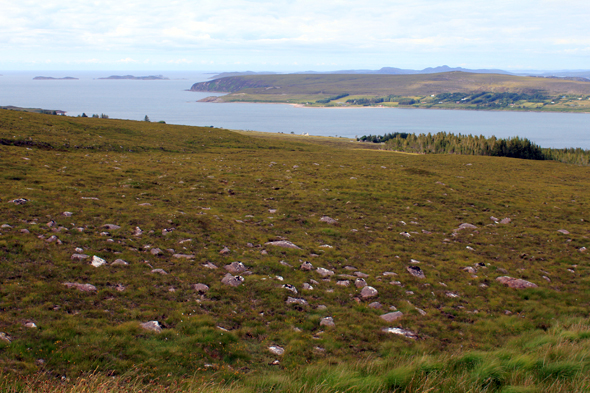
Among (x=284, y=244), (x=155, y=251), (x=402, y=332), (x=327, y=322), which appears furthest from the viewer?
(x=284, y=244)

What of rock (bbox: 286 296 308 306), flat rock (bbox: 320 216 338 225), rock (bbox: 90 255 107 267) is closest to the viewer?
rock (bbox: 286 296 308 306)

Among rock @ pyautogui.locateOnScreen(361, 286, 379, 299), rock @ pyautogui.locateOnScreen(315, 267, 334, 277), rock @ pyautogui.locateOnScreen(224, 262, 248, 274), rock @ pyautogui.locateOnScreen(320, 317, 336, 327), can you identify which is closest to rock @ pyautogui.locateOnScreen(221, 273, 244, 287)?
rock @ pyautogui.locateOnScreen(224, 262, 248, 274)

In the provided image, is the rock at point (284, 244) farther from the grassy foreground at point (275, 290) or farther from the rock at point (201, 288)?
the rock at point (201, 288)

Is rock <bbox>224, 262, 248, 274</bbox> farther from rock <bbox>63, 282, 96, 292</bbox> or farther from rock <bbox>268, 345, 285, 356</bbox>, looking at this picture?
rock <bbox>268, 345, 285, 356</bbox>

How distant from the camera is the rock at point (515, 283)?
541 inches

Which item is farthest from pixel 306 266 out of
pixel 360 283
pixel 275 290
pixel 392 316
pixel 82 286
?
pixel 82 286

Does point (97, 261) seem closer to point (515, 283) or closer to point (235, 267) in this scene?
point (235, 267)

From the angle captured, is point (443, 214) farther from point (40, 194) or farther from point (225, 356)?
point (40, 194)

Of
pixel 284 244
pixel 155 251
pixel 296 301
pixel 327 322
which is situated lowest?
pixel 327 322

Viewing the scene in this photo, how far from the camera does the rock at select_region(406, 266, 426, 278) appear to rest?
46.4 ft

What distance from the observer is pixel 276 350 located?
8.55 m

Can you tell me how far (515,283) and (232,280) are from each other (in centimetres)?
1144

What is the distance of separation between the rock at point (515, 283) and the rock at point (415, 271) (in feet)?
10.5

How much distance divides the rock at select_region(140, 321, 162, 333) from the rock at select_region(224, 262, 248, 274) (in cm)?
433
